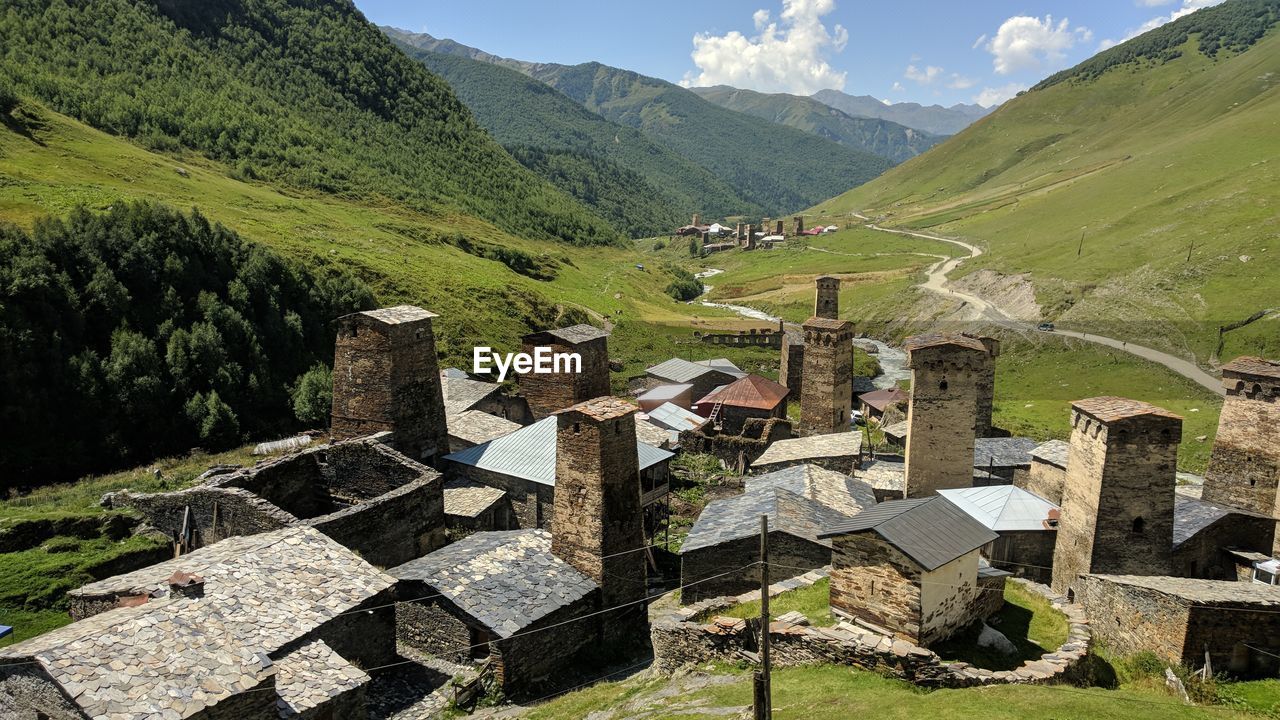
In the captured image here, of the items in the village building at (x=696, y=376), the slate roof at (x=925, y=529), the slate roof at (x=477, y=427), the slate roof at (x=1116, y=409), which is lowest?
the village building at (x=696, y=376)

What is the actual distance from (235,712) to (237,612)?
130 inches

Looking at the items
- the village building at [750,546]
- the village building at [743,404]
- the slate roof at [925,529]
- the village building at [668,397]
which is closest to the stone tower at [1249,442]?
the village building at [750,546]

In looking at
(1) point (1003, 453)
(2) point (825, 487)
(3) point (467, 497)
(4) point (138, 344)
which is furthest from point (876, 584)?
(4) point (138, 344)

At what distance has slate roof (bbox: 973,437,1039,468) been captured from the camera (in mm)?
28078

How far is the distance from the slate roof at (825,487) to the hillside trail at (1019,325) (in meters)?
21.7

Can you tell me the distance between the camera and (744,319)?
295 ft

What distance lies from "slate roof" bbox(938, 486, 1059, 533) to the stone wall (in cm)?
431

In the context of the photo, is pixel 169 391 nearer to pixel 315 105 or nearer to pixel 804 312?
pixel 804 312

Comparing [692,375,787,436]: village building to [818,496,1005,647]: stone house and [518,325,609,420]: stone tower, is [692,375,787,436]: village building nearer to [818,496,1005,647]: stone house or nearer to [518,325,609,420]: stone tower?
[518,325,609,420]: stone tower

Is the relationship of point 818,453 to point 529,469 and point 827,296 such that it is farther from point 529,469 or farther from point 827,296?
point 827,296

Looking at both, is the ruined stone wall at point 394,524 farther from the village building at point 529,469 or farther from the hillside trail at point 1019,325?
the hillside trail at point 1019,325

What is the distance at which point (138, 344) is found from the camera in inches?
1368

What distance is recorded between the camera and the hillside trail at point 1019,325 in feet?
167

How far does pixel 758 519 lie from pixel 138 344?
3195 centimetres
